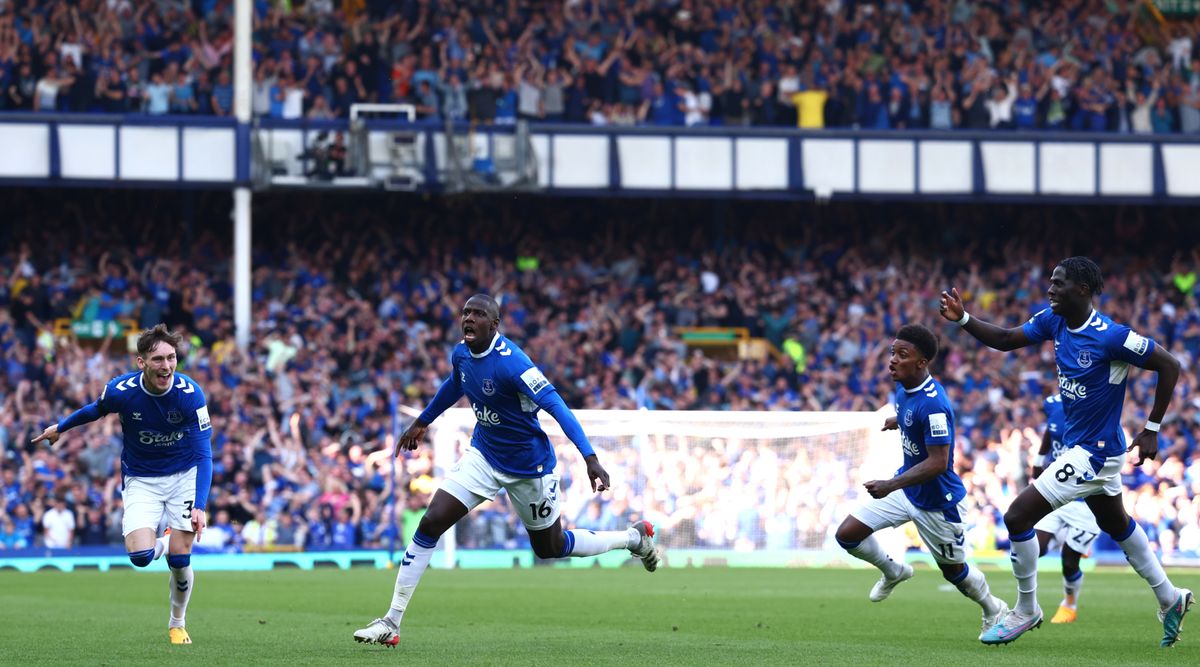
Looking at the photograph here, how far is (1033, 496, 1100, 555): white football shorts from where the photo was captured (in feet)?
53.8

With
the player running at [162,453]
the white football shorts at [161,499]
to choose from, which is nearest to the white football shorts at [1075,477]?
the player running at [162,453]

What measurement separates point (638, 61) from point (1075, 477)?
27.6m

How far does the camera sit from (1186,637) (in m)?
13.4

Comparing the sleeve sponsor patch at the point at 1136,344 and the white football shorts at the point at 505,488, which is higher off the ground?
the sleeve sponsor patch at the point at 1136,344

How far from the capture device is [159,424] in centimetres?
1309

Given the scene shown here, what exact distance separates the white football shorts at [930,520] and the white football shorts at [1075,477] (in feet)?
2.67

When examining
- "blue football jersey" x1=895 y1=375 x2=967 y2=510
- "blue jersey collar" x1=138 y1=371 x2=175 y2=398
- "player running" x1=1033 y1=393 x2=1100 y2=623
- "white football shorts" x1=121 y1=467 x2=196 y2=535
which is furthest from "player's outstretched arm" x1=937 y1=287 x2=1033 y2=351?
"white football shorts" x1=121 y1=467 x2=196 y2=535

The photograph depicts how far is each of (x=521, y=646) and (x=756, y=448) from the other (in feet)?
54.4

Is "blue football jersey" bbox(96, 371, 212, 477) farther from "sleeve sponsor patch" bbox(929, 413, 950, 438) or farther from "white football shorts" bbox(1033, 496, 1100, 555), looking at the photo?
"white football shorts" bbox(1033, 496, 1100, 555)

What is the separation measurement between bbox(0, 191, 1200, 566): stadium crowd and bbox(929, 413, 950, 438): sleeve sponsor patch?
15562 millimetres

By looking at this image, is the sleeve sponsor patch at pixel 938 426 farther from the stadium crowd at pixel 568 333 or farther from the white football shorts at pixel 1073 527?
the stadium crowd at pixel 568 333

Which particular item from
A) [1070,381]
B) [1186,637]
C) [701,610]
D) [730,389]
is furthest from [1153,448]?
[730,389]

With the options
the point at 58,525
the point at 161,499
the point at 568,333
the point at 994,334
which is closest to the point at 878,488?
the point at 994,334

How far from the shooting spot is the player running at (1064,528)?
1576cm
